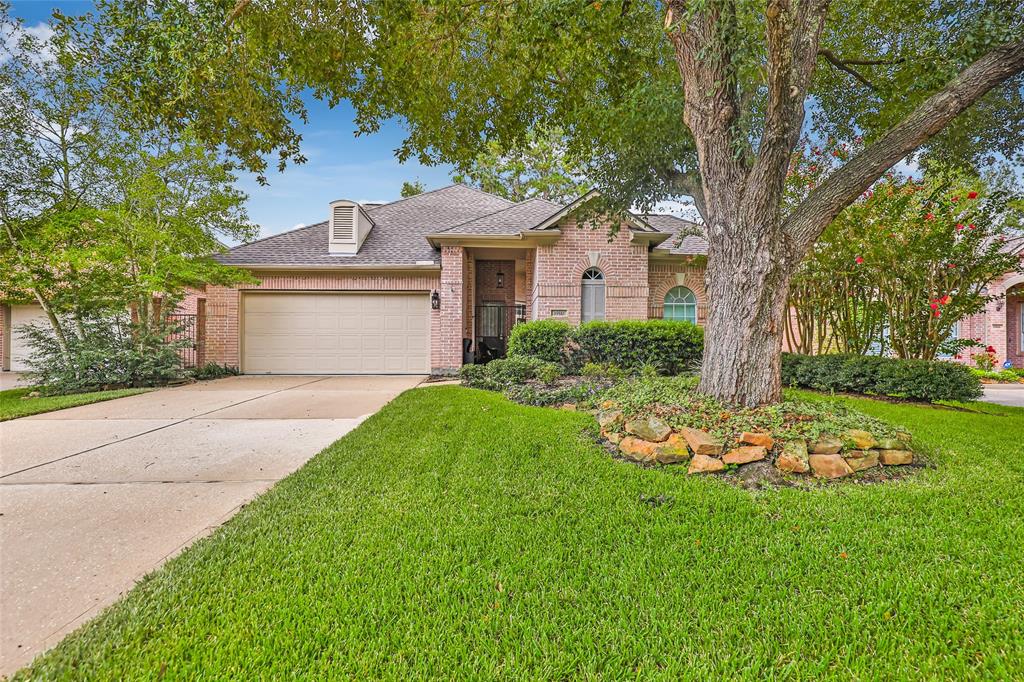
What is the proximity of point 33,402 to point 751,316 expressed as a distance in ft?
34.1

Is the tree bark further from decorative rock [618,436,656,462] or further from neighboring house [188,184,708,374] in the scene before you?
neighboring house [188,184,708,374]

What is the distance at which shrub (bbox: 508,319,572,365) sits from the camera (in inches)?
346

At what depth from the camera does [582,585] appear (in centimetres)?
189

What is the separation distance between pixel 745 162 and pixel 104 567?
5.41 m

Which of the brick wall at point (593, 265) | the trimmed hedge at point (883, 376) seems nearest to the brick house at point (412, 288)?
the brick wall at point (593, 265)

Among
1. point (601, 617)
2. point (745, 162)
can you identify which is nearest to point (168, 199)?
point (745, 162)

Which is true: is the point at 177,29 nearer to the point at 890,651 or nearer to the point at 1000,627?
the point at 890,651

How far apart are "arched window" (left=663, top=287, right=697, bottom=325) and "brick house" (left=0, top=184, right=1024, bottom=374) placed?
26mm

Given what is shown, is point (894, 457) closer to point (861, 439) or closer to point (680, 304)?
point (861, 439)

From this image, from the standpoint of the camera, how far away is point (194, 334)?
35.7 ft

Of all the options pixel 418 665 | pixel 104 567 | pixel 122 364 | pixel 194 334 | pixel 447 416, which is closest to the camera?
pixel 418 665

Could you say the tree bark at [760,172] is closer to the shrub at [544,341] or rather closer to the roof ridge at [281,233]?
the shrub at [544,341]

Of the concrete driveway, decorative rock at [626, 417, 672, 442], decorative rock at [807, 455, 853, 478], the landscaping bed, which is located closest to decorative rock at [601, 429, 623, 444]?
the landscaping bed

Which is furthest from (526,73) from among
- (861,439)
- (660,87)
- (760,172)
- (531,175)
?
(531,175)
